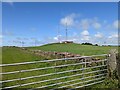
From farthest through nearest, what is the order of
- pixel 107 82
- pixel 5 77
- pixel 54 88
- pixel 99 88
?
pixel 5 77 → pixel 107 82 → pixel 99 88 → pixel 54 88

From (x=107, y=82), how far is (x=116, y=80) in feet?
1.37

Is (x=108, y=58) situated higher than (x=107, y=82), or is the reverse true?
(x=108, y=58)

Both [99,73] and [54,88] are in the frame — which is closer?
[54,88]

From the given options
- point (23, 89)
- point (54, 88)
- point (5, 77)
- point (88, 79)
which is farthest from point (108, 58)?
point (5, 77)

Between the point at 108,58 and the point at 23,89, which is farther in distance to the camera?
the point at 108,58

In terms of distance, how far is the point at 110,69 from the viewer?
13.2 metres

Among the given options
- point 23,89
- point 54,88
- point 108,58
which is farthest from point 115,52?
point 23,89

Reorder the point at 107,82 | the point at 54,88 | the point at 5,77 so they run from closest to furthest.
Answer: the point at 54,88
the point at 107,82
the point at 5,77

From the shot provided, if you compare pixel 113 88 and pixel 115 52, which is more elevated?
pixel 115 52

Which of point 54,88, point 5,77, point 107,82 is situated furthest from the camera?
point 5,77

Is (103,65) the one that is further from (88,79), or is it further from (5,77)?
(5,77)

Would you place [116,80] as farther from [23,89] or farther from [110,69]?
[23,89]

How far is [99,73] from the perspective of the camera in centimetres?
1349

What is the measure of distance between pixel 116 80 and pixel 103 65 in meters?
1.05
